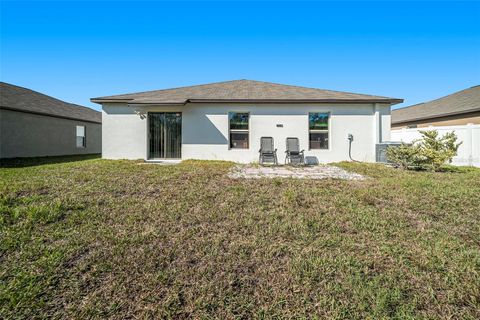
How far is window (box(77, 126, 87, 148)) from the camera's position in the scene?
647 inches

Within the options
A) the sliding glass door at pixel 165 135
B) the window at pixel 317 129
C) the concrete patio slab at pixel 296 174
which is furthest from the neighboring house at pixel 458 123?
the sliding glass door at pixel 165 135

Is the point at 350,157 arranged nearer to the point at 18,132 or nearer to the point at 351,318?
the point at 351,318

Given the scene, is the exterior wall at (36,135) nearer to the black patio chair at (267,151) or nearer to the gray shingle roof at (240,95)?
the gray shingle roof at (240,95)

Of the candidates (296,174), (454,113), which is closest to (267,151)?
(296,174)

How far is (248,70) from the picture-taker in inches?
634

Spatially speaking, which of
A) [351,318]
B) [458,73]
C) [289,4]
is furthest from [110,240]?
[458,73]

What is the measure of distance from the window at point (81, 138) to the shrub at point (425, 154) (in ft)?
63.5

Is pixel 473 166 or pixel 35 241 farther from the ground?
pixel 473 166

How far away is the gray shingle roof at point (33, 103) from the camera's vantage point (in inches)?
482

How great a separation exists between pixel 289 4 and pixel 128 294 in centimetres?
1142

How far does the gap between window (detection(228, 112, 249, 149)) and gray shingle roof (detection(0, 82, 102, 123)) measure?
38.3 feet

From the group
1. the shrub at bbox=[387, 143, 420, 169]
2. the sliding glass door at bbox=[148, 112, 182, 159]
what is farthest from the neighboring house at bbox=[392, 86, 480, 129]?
the sliding glass door at bbox=[148, 112, 182, 159]

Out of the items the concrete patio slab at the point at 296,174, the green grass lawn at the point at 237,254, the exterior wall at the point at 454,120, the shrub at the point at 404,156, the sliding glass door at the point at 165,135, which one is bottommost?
the green grass lawn at the point at 237,254

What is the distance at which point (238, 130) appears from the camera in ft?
33.7
